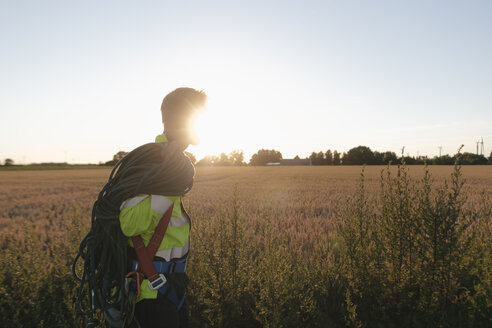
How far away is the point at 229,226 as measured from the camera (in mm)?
3957

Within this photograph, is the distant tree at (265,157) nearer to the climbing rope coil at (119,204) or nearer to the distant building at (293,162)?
the distant building at (293,162)

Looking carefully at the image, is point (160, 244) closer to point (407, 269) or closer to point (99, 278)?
point (99, 278)

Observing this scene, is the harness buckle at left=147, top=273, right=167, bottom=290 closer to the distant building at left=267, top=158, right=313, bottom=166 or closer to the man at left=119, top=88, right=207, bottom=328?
the man at left=119, top=88, right=207, bottom=328

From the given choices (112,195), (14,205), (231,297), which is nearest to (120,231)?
(112,195)

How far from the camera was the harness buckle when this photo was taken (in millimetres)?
1943

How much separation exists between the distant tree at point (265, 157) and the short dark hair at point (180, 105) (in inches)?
4584

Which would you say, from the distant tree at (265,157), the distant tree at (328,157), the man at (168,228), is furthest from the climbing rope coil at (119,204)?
the distant tree at (265,157)

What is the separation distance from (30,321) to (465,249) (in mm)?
5052

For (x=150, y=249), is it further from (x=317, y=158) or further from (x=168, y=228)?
(x=317, y=158)

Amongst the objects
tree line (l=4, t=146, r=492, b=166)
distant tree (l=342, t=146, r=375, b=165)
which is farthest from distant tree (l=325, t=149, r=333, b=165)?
distant tree (l=342, t=146, r=375, b=165)

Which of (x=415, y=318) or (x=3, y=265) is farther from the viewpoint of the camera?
(x=3, y=265)

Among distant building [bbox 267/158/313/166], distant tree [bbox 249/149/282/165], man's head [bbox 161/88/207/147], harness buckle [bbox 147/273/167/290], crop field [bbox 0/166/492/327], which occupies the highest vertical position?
distant tree [bbox 249/149/282/165]

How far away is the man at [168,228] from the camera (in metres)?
1.96

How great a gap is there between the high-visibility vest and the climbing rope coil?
0.07 meters
